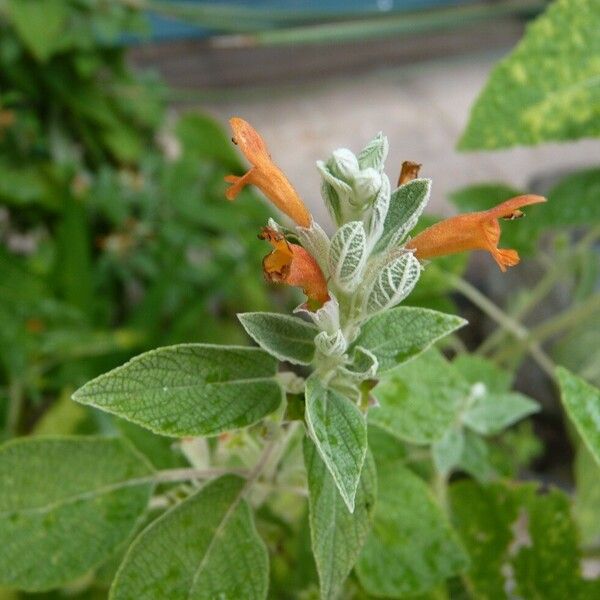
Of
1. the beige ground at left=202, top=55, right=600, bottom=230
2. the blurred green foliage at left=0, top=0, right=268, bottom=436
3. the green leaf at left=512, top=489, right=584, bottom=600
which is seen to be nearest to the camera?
the green leaf at left=512, top=489, right=584, bottom=600

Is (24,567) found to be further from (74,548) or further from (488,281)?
(488,281)

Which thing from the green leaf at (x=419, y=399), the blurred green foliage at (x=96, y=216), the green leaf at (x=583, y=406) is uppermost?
the blurred green foliage at (x=96, y=216)

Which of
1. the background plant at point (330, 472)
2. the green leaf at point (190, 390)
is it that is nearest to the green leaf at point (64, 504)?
the background plant at point (330, 472)

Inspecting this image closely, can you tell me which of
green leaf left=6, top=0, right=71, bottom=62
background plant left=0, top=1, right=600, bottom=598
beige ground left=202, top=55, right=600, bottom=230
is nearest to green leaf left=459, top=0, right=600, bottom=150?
background plant left=0, top=1, right=600, bottom=598

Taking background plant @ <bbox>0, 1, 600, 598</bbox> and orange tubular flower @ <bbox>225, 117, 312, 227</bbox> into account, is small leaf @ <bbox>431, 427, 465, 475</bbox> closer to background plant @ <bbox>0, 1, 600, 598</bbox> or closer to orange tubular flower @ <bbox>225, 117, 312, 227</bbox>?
background plant @ <bbox>0, 1, 600, 598</bbox>

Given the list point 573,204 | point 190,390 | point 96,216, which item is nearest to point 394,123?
point 96,216

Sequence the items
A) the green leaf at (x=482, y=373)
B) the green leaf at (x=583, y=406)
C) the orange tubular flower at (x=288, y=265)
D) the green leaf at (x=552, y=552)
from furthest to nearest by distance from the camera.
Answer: the green leaf at (x=482, y=373), the green leaf at (x=552, y=552), the green leaf at (x=583, y=406), the orange tubular flower at (x=288, y=265)

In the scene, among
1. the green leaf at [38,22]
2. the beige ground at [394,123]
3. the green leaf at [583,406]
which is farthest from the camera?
the beige ground at [394,123]

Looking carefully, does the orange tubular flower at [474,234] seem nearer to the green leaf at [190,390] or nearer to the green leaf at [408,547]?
the green leaf at [190,390]
